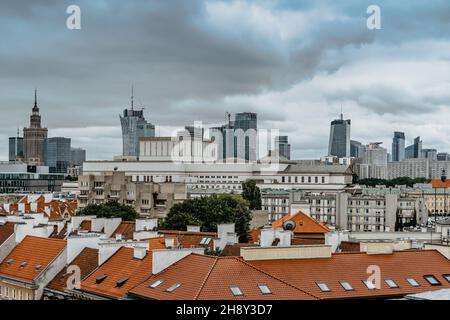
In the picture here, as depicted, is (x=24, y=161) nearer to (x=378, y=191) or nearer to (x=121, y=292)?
(x=378, y=191)

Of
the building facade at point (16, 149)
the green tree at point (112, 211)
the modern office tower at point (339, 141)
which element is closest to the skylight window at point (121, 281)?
the green tree at point (112, 211)

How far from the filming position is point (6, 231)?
24.4m

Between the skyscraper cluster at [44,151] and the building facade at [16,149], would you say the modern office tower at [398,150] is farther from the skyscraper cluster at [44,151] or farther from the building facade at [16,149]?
the building facade at [16,149]

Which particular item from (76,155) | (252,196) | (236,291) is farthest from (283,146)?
(236,291)

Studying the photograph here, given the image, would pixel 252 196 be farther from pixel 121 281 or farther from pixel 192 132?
pixel 121 281

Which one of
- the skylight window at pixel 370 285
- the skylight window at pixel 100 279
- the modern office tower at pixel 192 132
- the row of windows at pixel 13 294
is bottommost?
the row of windows at pixel 13 294

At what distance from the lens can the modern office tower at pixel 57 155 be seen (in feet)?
416

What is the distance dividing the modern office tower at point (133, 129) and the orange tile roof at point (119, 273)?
201 feet

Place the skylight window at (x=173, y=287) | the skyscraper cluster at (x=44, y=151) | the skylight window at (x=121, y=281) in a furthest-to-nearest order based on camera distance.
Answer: the skyscraper cluster at (x=44, y=151)
the skylight window at (x=121, y=281)
the skylight window at (x=173, y=287)

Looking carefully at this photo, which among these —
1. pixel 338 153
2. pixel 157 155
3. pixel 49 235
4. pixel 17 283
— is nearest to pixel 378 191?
pixel 338 153

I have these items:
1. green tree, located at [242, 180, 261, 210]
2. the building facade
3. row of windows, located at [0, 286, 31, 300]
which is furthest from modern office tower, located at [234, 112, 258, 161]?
row of windows, located at [0, 286, 31, 300]

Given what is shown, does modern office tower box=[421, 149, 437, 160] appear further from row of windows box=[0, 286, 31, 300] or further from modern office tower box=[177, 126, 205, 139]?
row of windows box=[0, 286, 31, 300]
